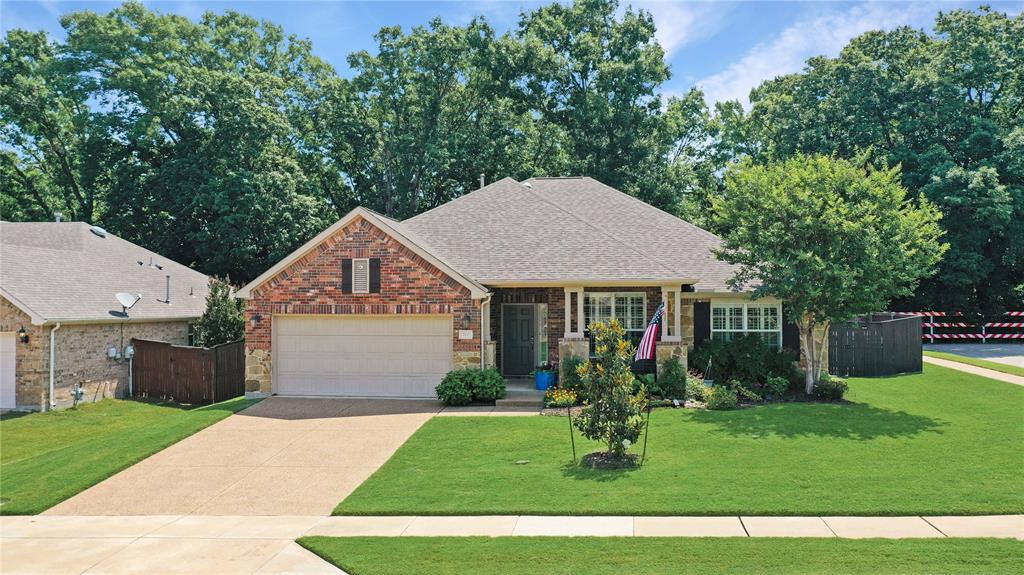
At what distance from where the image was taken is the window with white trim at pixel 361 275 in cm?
1784

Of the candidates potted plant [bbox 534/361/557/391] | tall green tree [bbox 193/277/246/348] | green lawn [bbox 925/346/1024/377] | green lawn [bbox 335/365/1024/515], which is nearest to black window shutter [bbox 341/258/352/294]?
green lawn [bbox 335/365/1024/515]

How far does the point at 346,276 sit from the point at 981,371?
19708mm

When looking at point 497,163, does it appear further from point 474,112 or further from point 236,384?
point 236,384

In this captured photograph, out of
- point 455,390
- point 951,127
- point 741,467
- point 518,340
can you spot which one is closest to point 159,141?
point 518,340

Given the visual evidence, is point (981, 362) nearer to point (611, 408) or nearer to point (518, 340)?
point (518, 340)

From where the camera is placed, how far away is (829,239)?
1598 cm

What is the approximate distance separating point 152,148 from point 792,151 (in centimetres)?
3524

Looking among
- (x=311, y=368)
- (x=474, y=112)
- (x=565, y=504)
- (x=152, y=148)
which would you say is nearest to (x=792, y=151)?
(x=474, y=112)

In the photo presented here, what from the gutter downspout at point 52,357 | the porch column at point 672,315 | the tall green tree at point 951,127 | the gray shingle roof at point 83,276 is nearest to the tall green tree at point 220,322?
the gray shingle roof at point 83,276

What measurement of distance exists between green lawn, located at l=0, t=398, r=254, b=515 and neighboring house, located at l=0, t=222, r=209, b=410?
3.10ft

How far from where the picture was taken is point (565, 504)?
9594mm

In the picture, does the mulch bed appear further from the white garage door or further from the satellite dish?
the satellite dish

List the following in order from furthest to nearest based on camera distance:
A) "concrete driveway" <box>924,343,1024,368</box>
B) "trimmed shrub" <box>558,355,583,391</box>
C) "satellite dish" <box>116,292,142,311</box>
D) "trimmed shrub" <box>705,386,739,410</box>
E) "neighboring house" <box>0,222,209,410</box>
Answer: "concrete driveway" <box>924,343,1024,368</box>
"satellite dish" <box>116,292,142,311</box>
"neighboring house" <box>0,222,209,410</box>
"trimmed shrub" <box>558,355,583,391</box>
"trimmed shrub" <box>705,386,739,410</box>

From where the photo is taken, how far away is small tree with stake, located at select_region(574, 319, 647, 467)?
37.6 feet
